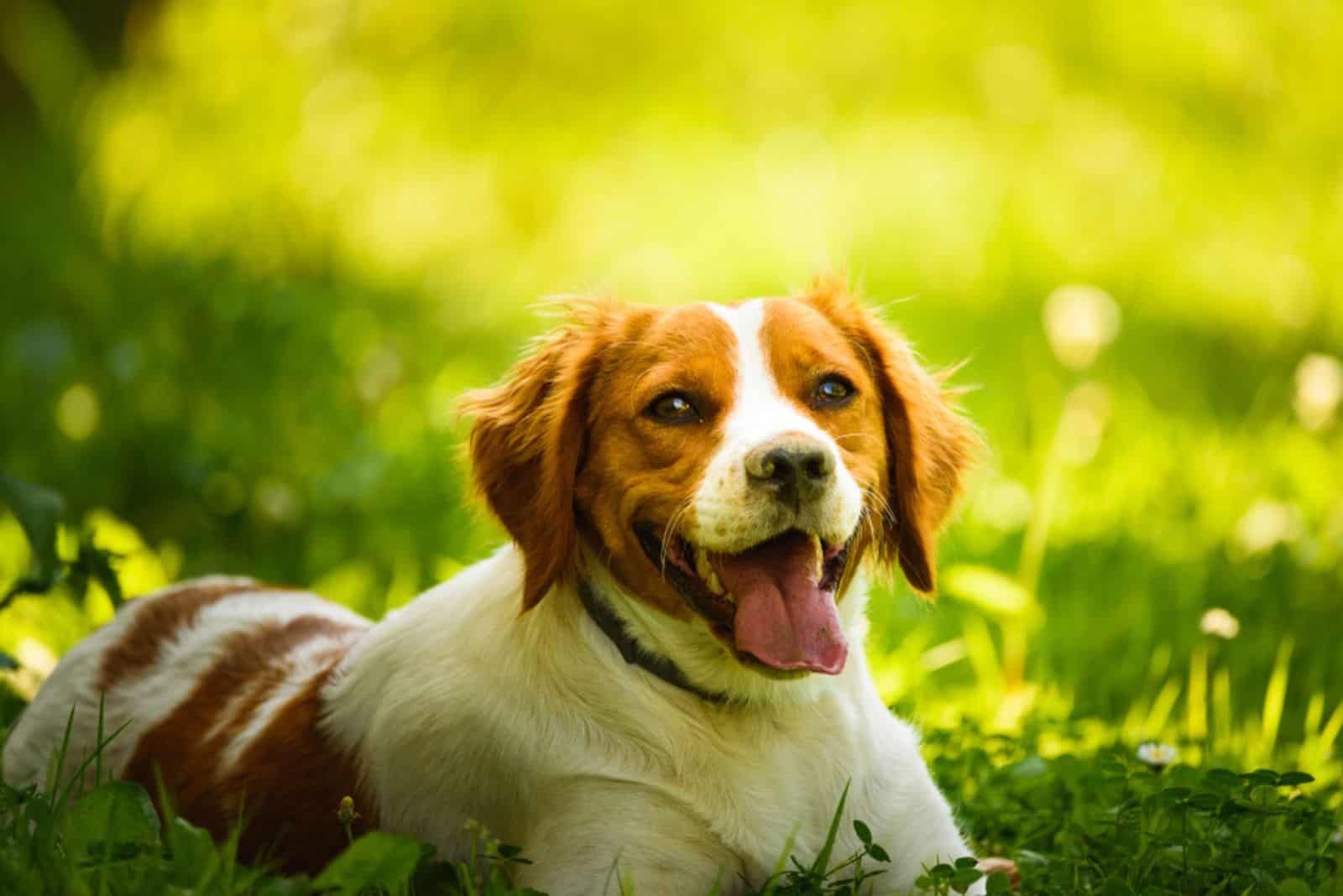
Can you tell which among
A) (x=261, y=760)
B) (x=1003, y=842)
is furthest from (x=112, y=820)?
(x=1003, y=842)

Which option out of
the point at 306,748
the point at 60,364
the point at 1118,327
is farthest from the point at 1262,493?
the point at 60,364

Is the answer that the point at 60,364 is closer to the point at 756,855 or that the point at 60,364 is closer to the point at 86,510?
the point at 86,510

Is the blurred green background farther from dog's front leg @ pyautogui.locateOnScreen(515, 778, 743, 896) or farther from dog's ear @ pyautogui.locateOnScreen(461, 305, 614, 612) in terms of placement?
dog's front leg @ pyautogui.locateOnScreen(515, 778, 743, 896)

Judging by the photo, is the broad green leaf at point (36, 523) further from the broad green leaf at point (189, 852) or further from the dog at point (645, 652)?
the broad green leaf at point (189, 852)

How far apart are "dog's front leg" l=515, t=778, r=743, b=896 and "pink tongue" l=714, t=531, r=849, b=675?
30 cm

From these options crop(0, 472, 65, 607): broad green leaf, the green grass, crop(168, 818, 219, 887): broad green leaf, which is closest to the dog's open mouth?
the green grass

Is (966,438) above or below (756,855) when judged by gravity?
above

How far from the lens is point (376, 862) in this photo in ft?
7.52

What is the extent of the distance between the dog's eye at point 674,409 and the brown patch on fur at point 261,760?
2.61ft

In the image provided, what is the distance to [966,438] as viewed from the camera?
3111 mm

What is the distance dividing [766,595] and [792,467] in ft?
0.78

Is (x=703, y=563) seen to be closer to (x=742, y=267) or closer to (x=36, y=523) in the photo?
(x=36, y=523)

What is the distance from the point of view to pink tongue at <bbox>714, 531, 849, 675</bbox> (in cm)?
254

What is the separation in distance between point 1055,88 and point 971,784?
6.87 meters
